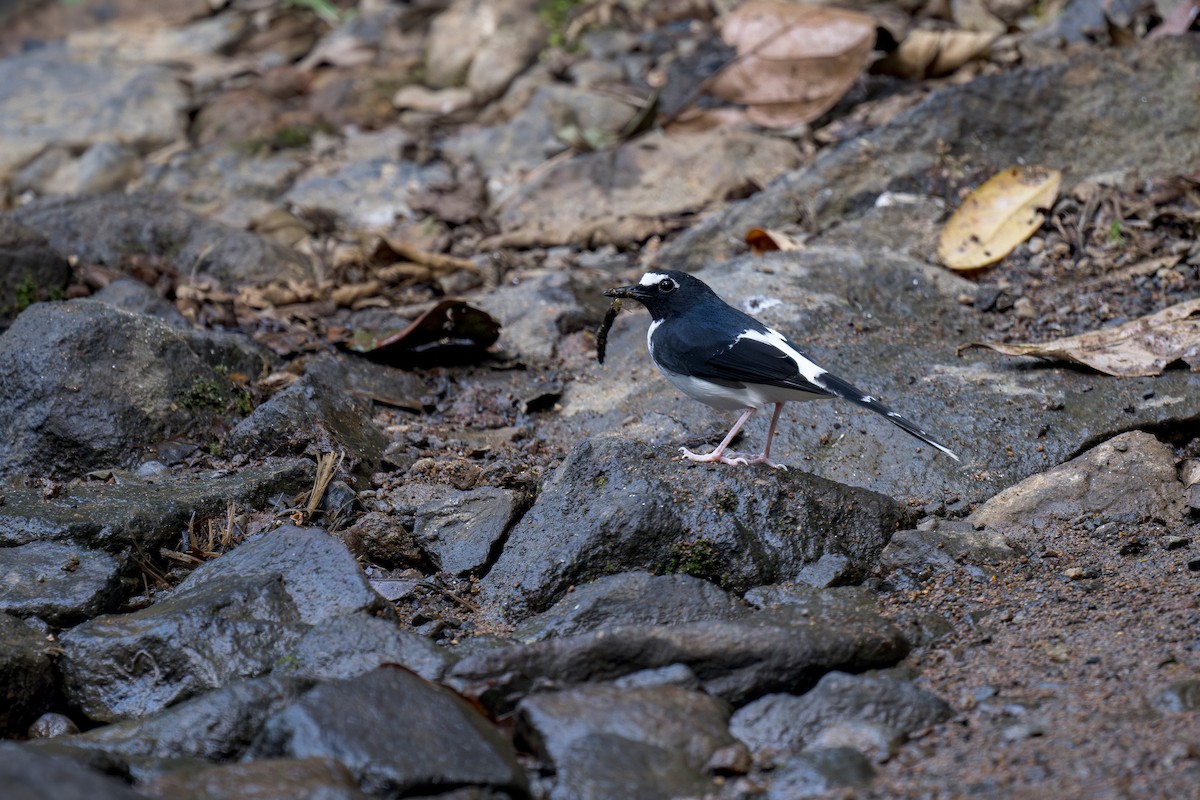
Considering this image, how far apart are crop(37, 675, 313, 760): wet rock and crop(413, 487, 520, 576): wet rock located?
130cm

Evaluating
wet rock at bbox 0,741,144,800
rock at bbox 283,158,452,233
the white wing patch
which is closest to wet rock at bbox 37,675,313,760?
wet rock at bbox 0,741,144,800

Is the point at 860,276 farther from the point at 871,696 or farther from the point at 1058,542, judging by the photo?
the point at 871,696

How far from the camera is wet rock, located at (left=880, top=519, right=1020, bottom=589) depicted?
4.52 m

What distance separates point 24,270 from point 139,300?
760 millimetres

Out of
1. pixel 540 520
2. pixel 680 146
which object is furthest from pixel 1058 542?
pixel 680 146

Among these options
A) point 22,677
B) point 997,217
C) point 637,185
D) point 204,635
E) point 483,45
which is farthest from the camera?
point 483,45

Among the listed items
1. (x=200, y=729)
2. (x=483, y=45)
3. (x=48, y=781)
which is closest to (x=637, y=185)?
(x=483, y=45)

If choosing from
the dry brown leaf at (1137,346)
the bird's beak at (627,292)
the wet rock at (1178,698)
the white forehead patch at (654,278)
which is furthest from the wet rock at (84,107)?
the wet rock at (1178,698)

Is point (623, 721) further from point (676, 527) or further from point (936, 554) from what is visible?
point (936, 554)

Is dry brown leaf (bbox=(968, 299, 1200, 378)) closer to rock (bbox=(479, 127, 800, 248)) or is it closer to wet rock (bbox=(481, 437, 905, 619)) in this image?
wet rock (bbox=(481, 437, 905, 619))

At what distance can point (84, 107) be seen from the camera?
11656 mm

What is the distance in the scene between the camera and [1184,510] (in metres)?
4.80

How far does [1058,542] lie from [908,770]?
1.78 m

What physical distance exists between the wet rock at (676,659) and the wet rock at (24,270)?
4618 mm
